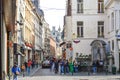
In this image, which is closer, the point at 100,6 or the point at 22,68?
the point at 22,68

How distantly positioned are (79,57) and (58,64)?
4.54 metres

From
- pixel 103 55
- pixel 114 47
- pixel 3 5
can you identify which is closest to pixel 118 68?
pixel 114 47

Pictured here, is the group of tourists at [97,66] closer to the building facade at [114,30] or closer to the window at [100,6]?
the building facade at [114,30]

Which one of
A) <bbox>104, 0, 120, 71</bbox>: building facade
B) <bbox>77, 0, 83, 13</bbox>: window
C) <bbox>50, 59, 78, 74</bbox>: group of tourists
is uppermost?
<bbox>77, 0, 83, 13</bbox>: window

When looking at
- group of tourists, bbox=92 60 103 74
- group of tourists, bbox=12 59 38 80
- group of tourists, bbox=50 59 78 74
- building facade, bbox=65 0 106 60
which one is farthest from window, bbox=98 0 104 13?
group of tourists, bbox=12 59 38 80

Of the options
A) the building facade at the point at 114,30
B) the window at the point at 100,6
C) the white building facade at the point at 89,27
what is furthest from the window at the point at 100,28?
the building facade at the point at 114,30

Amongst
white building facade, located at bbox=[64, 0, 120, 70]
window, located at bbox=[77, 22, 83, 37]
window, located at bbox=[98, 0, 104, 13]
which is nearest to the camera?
white building facade, located at bbox=[64, 0, 120, 70]

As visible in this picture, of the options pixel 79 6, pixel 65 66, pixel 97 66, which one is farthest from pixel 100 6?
pixel 65 66

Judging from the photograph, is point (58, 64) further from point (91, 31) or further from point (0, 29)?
point (0, 29)

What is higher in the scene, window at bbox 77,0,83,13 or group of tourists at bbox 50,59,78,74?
window at bbox 77,0,83,13

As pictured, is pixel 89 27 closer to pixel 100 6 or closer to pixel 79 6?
pixel 79 6

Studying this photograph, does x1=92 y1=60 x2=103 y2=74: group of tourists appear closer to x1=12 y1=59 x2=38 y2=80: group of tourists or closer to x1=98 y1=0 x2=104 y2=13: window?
x1=12 y1=59 x2=38 y2=80: group of tourists

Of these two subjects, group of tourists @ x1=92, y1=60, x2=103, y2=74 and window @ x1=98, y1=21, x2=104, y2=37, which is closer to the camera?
group of tourists @ x1=92, y1=60, x2=103, y2=74

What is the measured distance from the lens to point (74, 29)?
185 ft
